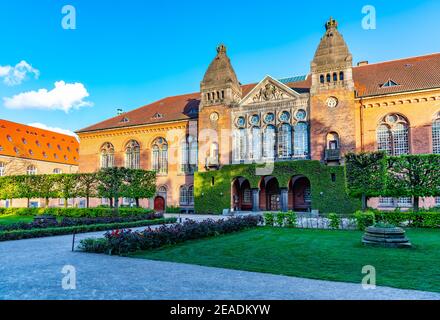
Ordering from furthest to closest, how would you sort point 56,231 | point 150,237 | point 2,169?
point 2,169 → point 56,231 → point 150,237

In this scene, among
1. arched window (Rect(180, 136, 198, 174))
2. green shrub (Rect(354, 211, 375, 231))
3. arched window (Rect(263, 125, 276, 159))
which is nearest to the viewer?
green shrub (Rect(354, 211, 375, 231))

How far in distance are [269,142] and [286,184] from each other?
609 cm

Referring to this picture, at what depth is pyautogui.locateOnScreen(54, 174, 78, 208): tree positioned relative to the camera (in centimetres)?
3516

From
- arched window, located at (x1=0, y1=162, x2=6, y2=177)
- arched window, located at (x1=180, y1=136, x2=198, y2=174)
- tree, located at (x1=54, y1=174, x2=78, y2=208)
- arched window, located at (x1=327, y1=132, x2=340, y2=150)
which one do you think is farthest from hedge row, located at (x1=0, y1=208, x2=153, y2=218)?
arched window, located at (x1=327, y1=132, x2=340, y2=150)

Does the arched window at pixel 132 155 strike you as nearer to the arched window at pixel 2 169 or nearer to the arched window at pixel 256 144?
the arched window at pixel 256 144

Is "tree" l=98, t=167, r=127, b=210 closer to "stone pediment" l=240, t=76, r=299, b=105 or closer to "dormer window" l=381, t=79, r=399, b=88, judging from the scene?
"stone pediment" l=240, t=76, r=299, b=105

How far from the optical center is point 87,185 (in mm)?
34250

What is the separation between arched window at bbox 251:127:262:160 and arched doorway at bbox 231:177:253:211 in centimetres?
312

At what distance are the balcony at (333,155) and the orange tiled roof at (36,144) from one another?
1948 inches

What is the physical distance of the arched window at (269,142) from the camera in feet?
120

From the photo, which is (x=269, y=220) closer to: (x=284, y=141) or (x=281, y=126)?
(x=284, y=141)

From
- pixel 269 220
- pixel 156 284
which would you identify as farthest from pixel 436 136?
pixel 156 284

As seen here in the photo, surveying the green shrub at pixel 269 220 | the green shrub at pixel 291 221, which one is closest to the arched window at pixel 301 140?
the green shrub at pixel 269 220

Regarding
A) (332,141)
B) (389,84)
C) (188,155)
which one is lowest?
(188,155)
